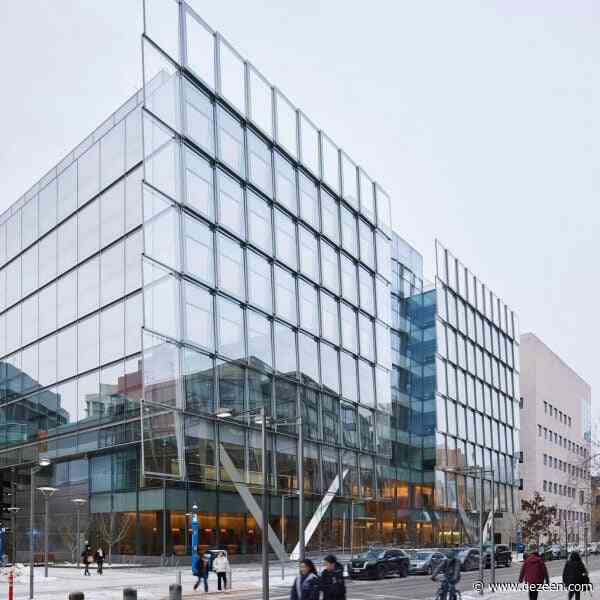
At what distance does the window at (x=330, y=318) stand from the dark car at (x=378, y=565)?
15798mm

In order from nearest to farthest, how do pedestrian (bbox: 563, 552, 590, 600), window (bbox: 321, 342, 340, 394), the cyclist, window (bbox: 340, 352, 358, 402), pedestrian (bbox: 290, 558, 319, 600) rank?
pedestrian (bbox: 290, 558, 319, 600) < pedestrian (bbox: 563, 552, 590, 600) < the cyclist < window (bbox: 321, 342, 340, 394) < window (bbox: 340, 352, 358, 402)

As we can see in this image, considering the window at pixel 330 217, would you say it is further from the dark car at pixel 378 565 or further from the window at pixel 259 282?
the dark car at pixel 378 565

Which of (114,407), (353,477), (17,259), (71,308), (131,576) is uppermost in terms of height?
(17,259)

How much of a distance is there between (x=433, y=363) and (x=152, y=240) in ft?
141

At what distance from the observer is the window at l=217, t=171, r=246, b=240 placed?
172 ft

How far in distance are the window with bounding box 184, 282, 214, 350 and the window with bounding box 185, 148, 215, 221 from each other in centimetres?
448

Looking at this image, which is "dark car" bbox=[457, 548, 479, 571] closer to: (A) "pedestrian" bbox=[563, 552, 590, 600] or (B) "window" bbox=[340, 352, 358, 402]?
(B) "window" bbox=[340, 352, 358, 402]

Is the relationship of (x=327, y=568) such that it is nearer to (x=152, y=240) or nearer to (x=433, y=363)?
(x=152, y=240)

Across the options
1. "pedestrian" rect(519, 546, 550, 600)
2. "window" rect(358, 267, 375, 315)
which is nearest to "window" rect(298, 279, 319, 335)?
"window" rect(358, 267, 375, 315)

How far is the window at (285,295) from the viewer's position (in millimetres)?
56688

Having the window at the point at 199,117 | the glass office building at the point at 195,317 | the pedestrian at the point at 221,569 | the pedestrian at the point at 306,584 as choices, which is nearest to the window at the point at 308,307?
the glass office building at the point at 195,317

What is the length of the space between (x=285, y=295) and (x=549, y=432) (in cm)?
7955

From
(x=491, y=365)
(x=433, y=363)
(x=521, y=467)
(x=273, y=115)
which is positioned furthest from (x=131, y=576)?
(x=521, y=467)

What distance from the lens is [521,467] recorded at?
4668 inches
